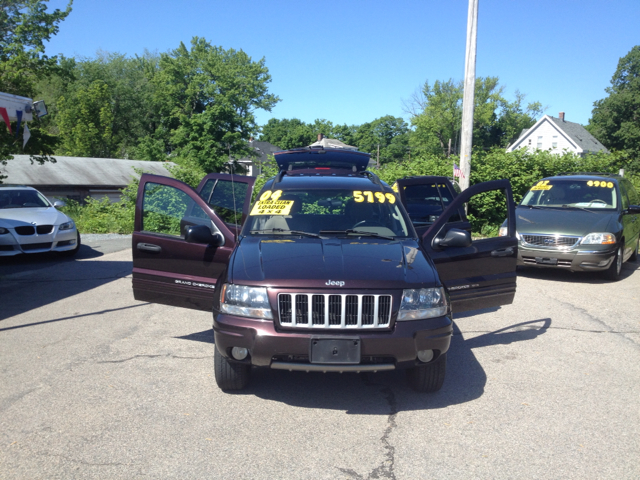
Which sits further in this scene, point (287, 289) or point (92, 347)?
point (92, 347)

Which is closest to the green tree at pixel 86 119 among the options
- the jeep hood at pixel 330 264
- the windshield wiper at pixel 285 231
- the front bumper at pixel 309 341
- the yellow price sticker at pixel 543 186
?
the yellow price sticker at pixel 543 186

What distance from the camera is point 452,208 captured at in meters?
5.21

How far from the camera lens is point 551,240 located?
9.41 meters

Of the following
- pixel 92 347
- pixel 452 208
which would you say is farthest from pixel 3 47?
pixel 452 208

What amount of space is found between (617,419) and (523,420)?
0.70m

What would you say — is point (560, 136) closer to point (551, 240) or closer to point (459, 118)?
point (459, 118)

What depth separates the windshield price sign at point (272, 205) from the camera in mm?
5035

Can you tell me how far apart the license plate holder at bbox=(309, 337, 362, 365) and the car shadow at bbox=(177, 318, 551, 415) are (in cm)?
62

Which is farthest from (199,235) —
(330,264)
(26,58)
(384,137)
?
(384,137)

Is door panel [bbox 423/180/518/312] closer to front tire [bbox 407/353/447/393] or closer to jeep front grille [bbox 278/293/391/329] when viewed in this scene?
front tire [bbox 407/353/447/393]

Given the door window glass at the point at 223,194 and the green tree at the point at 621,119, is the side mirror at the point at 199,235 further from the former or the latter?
the green tree at the point at 621,119

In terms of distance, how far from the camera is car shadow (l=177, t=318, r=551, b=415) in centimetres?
416

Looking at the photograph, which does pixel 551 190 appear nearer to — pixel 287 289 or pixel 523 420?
pixel 523 420

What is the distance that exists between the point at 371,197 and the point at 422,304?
1.68 metres
